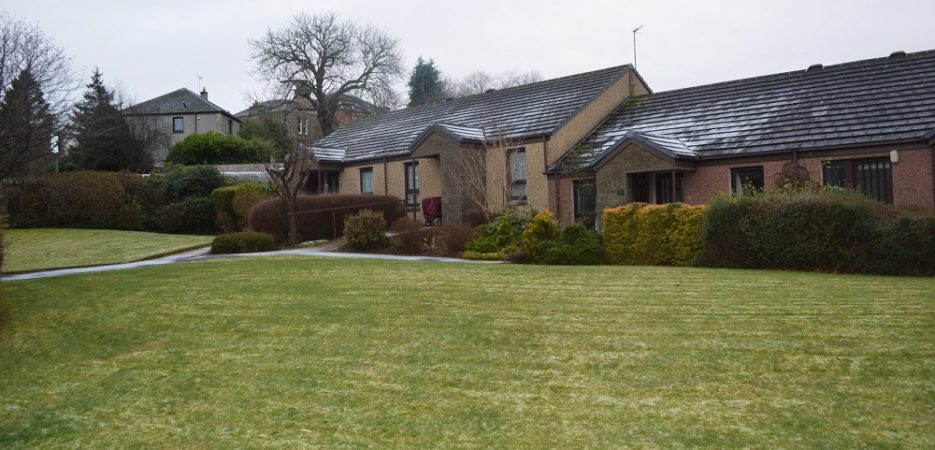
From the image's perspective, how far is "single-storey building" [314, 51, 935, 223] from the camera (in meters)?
21.6

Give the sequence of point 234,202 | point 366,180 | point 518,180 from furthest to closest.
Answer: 1. point 366,180
2. point 234,202
3. point 518,180

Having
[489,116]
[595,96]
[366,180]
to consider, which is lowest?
[366,180]

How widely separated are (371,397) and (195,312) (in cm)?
506

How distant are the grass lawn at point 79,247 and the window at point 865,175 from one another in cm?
2070

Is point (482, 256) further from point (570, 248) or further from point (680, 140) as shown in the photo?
point (680, 140)

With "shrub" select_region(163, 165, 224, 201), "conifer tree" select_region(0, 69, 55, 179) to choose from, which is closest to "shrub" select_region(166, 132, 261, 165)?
"shrub" select_region(163, 165, 224, 201)

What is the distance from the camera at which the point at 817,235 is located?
15641 millimetres

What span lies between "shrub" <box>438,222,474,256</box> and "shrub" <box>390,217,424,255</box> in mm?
703

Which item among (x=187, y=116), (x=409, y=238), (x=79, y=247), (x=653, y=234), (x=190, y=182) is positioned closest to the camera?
(x=653, y=234)

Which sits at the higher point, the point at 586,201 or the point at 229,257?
the point at 586,201

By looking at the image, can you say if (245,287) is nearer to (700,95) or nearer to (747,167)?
(747,167)

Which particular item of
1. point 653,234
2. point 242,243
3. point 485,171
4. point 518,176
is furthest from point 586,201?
point 242,243

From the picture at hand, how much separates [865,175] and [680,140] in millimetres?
6063

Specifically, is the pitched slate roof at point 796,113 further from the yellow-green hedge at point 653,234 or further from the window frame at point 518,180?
the yellow-green hedge at point 653,234
